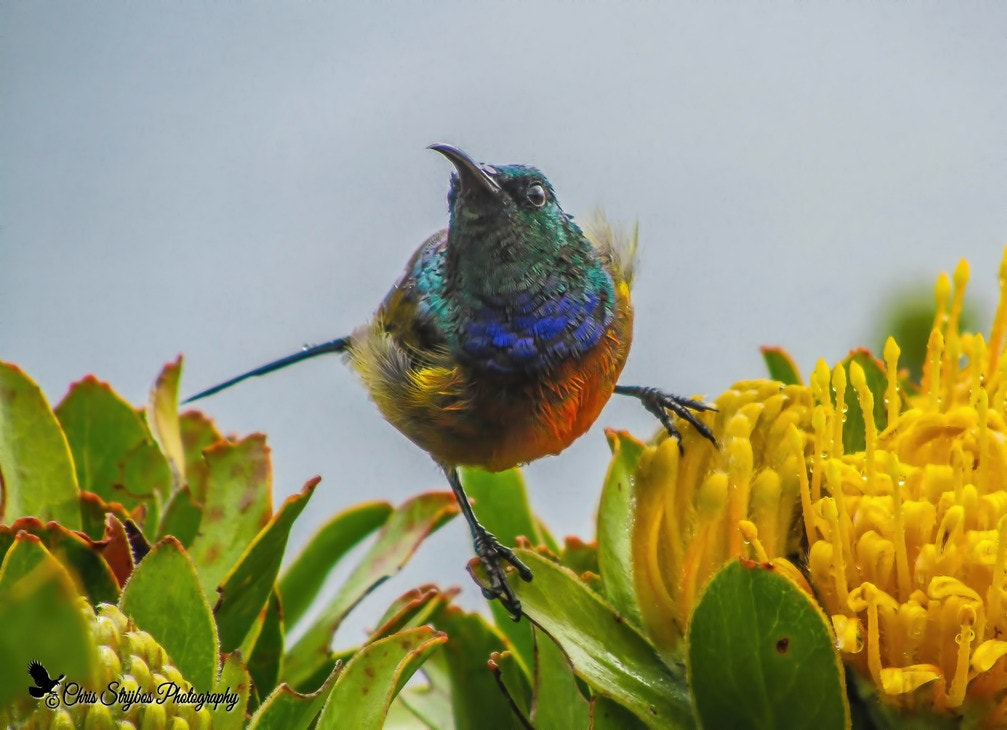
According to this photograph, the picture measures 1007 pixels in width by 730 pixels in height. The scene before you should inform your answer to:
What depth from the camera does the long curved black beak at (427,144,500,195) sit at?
894mm

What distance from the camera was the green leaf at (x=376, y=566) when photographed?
36.5 inches

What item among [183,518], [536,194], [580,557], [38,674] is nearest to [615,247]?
[536,194]

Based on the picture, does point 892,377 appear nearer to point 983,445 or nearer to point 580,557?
point 983,445

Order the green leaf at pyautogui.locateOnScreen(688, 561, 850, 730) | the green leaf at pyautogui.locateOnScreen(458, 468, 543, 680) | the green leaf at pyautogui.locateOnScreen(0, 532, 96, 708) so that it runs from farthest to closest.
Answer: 1. the green leaf at pyautogui.locateOnScreen(458, 468, 543, 680)
2. the green leaf at pyautogui.locateOnScreen(688, 561, 850, 730)
3. the green leaf at pyautogui.locateOnScreen(0, 532, 96, 708)

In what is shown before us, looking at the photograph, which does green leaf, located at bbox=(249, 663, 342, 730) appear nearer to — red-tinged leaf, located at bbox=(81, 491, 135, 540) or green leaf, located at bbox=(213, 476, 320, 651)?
green leaf, located at bbox=(213, 476, 320, 651)

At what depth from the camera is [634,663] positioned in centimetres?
81

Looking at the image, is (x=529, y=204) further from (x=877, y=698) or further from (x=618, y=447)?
(x=877, y=698)

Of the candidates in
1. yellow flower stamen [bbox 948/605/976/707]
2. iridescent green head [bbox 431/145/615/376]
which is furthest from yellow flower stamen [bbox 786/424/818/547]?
iridescent green head [bbox 431/145/615/376]

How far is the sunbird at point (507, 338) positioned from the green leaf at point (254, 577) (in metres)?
0.17

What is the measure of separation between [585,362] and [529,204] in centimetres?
14

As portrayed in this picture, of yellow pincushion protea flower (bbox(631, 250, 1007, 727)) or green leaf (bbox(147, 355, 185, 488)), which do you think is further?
green leaf (bbox(147, 355, 185, 488))

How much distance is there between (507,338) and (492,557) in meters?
0.19

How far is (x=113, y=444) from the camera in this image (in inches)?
38.8

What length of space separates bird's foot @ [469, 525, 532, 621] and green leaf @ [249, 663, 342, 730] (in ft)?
0.43
